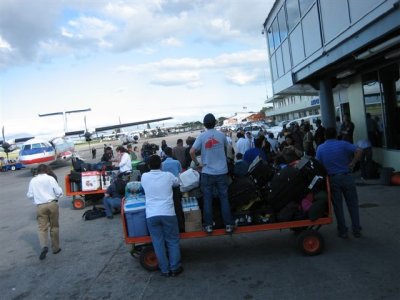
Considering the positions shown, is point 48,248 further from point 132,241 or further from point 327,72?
point 327,72

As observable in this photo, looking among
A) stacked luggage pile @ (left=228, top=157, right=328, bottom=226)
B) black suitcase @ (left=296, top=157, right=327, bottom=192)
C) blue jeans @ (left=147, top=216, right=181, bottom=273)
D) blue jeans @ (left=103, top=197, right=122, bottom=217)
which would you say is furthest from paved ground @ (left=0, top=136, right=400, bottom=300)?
blue jeans @ (left=103, top=197, right=122, bottom=217)

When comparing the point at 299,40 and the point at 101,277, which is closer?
the point at 101,277

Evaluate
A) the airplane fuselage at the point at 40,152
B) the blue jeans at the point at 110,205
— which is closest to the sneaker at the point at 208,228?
the blue jeans at the point at 110,205

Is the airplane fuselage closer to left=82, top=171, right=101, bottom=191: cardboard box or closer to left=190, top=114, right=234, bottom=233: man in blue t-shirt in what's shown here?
left=82, top=171, right=101, bottom=191: cardboard box

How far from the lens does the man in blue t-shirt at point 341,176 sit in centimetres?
681

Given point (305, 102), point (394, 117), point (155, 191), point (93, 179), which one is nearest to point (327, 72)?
point (394, 117)

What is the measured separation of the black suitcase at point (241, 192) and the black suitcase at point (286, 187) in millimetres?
297

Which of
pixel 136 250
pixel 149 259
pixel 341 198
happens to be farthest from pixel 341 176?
pixel 136 250

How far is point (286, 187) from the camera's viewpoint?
621cm

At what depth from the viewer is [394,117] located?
12.3m

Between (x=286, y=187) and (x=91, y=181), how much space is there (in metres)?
7.94

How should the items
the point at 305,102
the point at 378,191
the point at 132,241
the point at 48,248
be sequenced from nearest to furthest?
the point at 132,241
the point at 48,248
the point at 378,191
the point at 305,102

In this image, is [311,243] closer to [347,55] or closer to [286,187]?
[286,187]

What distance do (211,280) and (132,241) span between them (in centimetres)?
139
